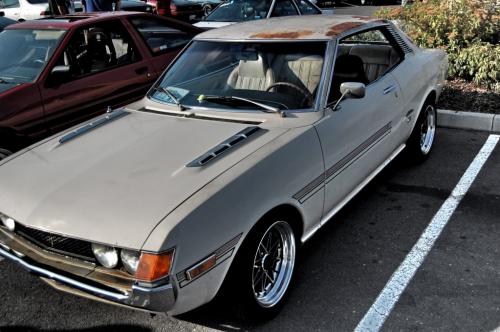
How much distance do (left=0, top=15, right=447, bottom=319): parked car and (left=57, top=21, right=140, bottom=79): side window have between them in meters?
1.72

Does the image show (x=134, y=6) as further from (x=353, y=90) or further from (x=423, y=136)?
(x=353, y=90)

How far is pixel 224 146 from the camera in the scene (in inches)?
117

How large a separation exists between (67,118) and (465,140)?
4320mm

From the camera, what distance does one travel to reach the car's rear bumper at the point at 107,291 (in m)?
2.31

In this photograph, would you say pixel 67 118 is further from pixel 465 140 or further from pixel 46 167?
pixel 465 140

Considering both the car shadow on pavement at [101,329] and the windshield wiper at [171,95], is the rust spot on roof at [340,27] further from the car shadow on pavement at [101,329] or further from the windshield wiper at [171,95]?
the car shadow on pavement at [101,329]

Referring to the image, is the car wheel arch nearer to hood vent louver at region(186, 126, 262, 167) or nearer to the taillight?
hood vent louver at region(186, 126, 262, 167)

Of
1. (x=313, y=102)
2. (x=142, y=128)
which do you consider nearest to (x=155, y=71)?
(x=142, y=128)

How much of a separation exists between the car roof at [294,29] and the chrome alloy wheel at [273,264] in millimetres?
1512

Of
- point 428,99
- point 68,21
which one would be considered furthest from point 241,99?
point 68,21

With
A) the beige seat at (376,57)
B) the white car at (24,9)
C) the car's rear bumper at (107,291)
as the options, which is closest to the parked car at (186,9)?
the white car at (24,9)

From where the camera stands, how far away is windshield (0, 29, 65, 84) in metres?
5.09

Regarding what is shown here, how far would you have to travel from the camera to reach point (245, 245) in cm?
264

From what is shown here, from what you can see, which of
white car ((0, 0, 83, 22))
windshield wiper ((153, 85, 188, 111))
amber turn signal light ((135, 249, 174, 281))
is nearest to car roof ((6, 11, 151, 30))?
windshield wiper ((153, 85, 188, 111))
